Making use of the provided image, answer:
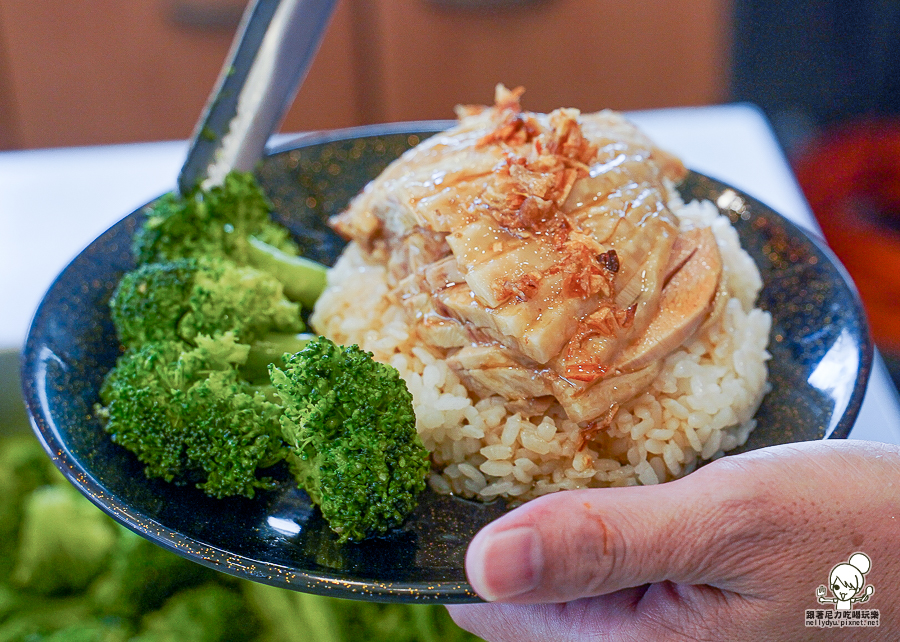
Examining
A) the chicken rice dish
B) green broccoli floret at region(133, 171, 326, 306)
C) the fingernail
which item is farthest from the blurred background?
the fingernail

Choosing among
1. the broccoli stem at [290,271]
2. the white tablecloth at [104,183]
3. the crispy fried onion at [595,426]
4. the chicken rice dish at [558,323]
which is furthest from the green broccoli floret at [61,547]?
the crispy fried onion at [595,426]

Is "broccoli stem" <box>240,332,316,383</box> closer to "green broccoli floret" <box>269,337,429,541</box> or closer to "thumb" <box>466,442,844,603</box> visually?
"green broccoli floret" <box>269,337,429,541</box>

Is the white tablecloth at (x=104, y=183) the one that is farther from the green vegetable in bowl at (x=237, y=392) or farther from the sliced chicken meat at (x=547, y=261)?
the sliced chicken meat at (x=547, y=261)

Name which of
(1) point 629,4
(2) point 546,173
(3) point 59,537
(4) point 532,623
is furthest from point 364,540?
(1) point 629,4

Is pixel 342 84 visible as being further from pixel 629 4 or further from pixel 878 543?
pixel 878 543

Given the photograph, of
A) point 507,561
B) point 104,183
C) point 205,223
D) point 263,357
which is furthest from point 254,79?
point 507,561

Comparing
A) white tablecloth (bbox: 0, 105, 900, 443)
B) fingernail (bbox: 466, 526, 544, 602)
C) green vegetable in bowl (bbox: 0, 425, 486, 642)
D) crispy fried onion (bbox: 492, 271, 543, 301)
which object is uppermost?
crispy fried onion (bbox: 492, 271, 543, 301)
